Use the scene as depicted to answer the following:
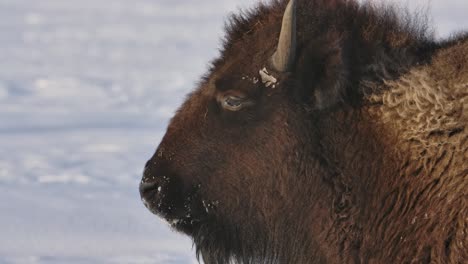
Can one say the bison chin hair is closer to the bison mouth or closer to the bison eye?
the bison mouth

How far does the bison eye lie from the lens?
454 centimetres

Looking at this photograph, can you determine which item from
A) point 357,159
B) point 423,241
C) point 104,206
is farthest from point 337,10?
point 104,206

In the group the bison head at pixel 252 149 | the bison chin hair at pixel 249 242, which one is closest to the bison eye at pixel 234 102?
the bison head at pixel 252 149

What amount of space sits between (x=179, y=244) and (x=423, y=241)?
4.79 m

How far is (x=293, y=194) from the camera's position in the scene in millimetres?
4488

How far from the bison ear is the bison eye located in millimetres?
240

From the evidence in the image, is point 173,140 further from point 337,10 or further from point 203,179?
point 337,10

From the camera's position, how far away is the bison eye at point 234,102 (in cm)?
454

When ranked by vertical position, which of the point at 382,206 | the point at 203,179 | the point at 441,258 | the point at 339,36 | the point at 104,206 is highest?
the point at 104,206

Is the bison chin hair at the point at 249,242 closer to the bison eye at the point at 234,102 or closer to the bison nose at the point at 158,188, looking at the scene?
the bison nose at the point at 158,188

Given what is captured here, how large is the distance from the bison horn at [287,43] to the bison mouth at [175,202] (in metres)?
0.63

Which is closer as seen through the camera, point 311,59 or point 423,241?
point 423,241

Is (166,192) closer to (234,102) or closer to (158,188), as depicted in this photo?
(158,188)

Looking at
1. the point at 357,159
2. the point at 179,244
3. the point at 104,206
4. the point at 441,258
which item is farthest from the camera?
the point at 104,206
